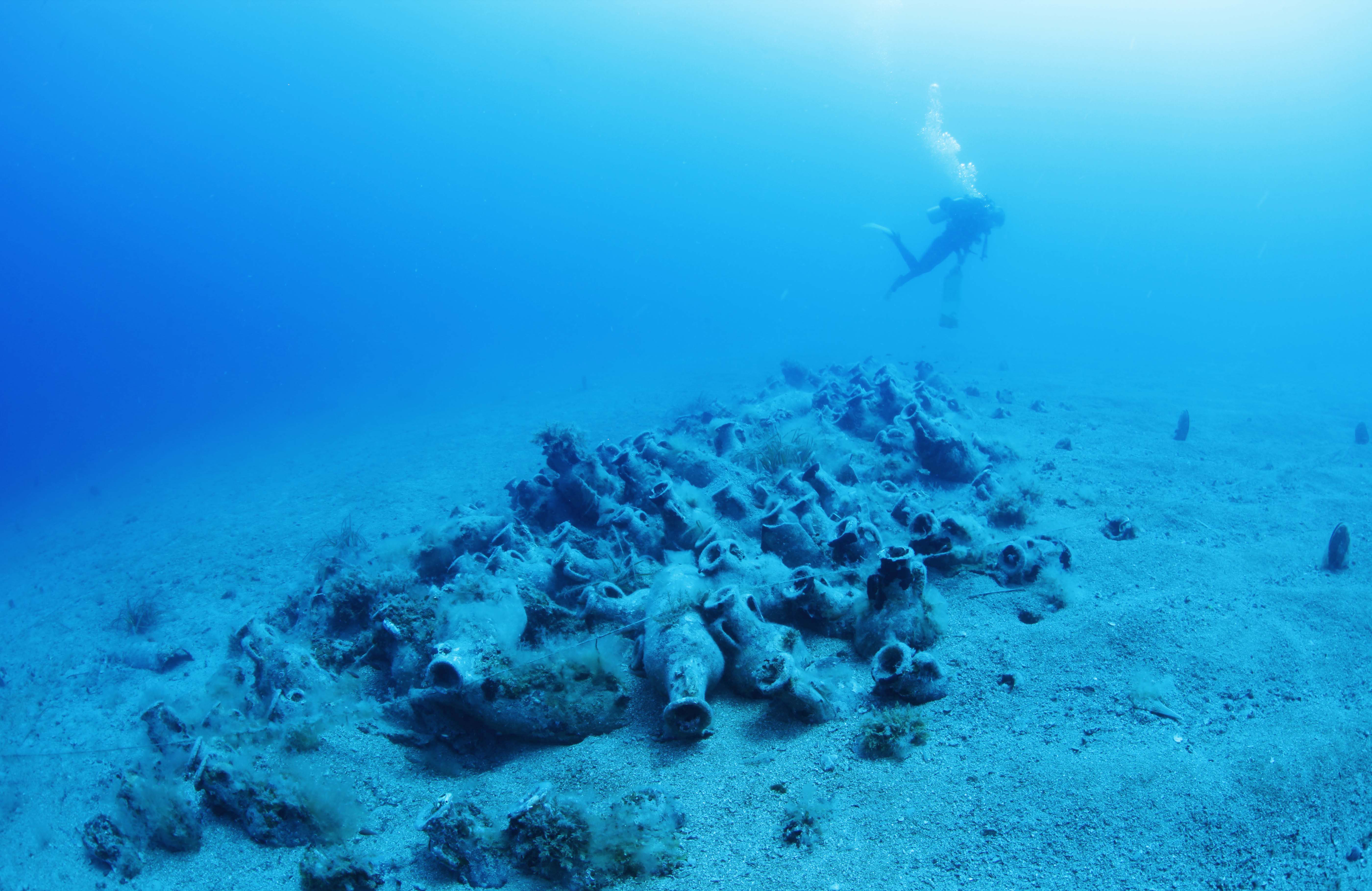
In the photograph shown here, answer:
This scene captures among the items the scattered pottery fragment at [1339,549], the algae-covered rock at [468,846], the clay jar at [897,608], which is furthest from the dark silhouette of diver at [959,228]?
the algae-covered rock at [468,846]

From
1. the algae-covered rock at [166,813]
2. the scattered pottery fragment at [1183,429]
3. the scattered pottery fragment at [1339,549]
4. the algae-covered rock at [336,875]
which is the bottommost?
the algae-covered rock at [166,813]

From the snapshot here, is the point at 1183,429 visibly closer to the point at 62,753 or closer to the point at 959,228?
the point at 959,228

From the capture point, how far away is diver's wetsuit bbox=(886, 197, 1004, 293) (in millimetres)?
Result: 19547

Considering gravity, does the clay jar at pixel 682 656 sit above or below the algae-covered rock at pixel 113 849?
above

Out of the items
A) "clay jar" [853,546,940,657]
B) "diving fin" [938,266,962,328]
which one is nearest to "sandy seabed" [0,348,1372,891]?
"clay jar" [853,546,940,657]

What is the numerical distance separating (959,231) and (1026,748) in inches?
827

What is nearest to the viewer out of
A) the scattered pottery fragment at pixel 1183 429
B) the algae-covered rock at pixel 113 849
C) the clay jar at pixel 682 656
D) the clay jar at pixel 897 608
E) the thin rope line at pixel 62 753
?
the algae-covered rock at pixel 113 849

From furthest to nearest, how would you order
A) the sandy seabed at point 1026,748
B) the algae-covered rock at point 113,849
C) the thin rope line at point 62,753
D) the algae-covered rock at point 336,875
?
1. the thin rope line at point 62,753
2. the algae-covered rock at point 113,849
3. the algae-covered rock at point 336,875
4. the sandy seabed at point 1026,748

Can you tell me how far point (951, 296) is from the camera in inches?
910

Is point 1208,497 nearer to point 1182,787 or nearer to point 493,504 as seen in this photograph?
point 1182,787

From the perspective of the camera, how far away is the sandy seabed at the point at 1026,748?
270cm

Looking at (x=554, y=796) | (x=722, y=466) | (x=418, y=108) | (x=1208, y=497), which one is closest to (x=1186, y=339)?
(x=1208, y=497)

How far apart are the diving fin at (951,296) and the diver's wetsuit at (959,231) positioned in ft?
2.97

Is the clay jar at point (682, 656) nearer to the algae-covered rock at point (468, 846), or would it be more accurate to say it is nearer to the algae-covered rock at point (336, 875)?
the algae-covered rock at point (468, 846)
